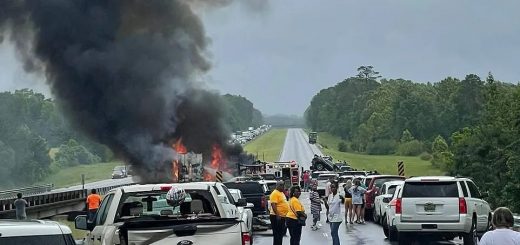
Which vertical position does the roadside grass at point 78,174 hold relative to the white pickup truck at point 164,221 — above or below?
above

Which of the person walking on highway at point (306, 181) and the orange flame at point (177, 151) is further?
the person walking on highway at point (306, 181)

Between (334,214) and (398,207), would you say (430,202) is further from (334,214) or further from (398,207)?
(334,214)

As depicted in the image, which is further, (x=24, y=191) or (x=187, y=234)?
(x=24, y=191)

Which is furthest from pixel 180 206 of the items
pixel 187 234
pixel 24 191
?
pixel 24 191

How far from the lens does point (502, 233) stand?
8.77 m

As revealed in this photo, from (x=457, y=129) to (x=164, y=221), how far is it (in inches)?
5015

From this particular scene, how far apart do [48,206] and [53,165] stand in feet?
189

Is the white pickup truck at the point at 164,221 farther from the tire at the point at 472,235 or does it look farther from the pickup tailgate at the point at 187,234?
the tire at the point at 472,235

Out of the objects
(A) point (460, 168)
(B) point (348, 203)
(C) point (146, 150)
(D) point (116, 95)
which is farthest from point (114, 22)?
(B) point (348, 203)

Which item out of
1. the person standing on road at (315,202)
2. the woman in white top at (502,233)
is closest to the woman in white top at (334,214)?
the person standing on road at (315,202)

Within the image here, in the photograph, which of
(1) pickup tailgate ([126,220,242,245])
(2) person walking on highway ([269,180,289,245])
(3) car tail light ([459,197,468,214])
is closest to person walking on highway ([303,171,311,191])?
(3) car tail light ([459,197,468,214])

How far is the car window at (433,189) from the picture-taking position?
20.4m

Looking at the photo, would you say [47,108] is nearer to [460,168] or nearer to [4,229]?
[460,168]

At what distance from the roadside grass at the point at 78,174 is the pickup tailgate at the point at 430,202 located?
253ft
